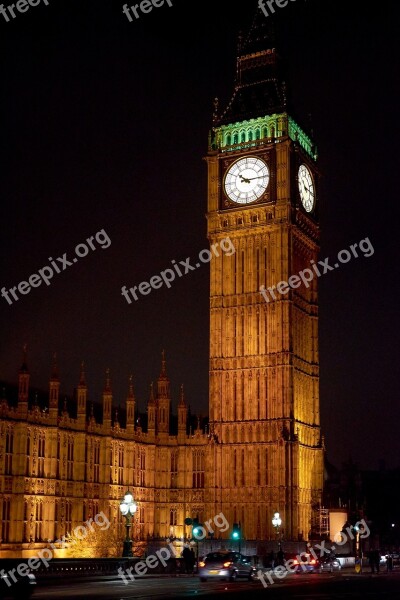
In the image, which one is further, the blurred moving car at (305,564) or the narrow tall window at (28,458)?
the narrow tall window at (28,458)

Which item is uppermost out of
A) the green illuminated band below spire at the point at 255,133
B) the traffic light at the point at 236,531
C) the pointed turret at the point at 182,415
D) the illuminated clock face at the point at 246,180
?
the green illuminated band below spire at the point at 255,133

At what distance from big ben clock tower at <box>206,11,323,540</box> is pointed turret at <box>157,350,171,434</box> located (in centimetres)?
403

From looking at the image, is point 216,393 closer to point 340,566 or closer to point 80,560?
point 340,566

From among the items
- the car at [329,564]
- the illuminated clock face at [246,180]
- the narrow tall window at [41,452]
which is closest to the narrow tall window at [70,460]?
the narrow tall window at [41,452]

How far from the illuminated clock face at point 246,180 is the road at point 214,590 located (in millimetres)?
36956

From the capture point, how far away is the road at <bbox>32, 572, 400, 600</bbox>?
29141 mm

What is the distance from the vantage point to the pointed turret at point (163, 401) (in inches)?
2901

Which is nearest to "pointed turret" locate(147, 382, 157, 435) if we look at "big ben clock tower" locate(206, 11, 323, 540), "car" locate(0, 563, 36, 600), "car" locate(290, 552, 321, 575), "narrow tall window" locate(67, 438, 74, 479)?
"big ben clock tower" locate(206, 11, 323, 540)

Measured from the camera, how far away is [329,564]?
177 ft

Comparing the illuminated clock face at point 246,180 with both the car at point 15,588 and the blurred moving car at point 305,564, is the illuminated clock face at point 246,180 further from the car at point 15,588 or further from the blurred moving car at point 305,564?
the car at point 15,588

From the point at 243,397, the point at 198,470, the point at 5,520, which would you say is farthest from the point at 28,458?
the point at 243,397

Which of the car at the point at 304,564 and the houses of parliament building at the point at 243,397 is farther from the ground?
the houses of parliament building at the point at 243,397

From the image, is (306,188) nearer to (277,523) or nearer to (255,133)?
(255,133)

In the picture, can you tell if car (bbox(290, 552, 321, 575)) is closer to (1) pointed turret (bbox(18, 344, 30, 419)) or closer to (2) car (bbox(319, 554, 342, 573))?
(2) car (bbox(319, 554, 342, 573))
